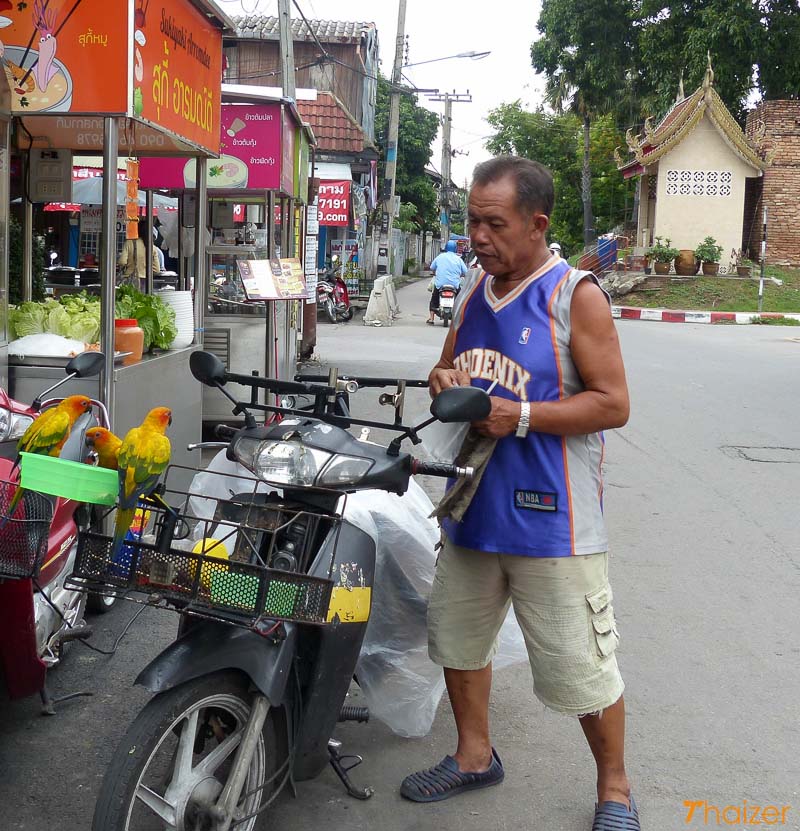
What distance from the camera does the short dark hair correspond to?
271 cm

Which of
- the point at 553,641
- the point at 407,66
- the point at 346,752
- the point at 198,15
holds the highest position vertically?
the point at 407,66

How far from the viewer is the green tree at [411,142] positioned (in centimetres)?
3909

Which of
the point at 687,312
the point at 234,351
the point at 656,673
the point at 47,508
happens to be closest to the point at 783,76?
the point at 687,312

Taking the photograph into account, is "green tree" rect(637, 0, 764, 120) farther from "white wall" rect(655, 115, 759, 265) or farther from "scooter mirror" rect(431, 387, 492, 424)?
"scooter mirror" rect(431, 387, 492, 424)

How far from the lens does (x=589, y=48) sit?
33688 mm

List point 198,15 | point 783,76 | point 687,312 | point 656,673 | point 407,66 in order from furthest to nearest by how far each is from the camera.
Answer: point 783,76, point 407,66, point 687,312, point 198,15, point 656,673

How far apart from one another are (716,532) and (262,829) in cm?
412

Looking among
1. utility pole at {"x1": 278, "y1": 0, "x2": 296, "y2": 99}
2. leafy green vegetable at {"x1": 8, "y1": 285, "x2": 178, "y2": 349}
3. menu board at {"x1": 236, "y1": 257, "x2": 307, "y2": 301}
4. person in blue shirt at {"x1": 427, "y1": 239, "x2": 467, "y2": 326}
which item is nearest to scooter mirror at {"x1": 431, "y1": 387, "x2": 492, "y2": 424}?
leafy green vegetable at {"x1": 8, "y1": 285, "x2": 178, "y2": 349}

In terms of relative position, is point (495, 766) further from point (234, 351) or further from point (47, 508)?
point (234, 351)

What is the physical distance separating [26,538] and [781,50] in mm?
31827

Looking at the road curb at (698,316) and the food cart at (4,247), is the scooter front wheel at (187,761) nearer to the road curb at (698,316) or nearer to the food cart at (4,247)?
the food cart at (4,247)

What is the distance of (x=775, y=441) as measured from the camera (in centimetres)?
895

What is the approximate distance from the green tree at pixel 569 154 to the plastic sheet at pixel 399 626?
39.3 metres

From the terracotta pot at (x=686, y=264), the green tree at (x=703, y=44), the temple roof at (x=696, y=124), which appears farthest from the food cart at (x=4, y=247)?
the green tree at (x=703, y=44)
